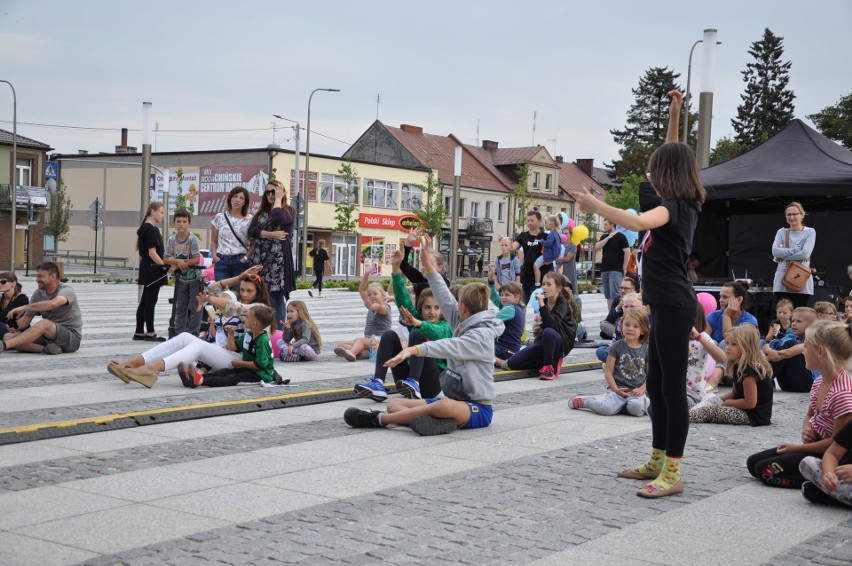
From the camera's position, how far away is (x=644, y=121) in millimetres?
84438

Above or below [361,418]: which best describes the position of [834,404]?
above

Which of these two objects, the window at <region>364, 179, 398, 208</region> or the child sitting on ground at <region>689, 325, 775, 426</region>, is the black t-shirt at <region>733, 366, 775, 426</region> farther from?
the window at <region>364, 179, 398, 208</region>

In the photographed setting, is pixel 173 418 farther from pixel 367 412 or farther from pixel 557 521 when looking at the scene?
pixel 557 521

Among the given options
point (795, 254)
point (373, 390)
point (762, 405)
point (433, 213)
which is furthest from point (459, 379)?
point (433, 213)

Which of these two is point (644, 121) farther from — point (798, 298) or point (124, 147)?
point (798, 298)

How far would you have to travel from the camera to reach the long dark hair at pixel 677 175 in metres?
5.42

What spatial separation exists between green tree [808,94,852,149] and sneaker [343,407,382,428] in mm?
52579

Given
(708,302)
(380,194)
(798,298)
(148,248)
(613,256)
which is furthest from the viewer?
(380,194)

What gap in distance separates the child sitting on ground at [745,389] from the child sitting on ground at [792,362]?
87.9 inches

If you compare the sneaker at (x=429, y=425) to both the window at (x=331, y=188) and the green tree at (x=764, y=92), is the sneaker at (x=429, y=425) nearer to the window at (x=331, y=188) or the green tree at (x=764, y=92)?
the window at (x=331, y=188)

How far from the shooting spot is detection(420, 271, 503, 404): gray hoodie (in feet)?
23.2

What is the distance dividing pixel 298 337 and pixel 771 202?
33.3 feet

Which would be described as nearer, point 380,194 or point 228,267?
point 228,267

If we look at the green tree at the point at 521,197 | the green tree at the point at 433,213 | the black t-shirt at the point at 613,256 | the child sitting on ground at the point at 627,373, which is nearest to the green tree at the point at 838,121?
the green tree at the point at 521,197
